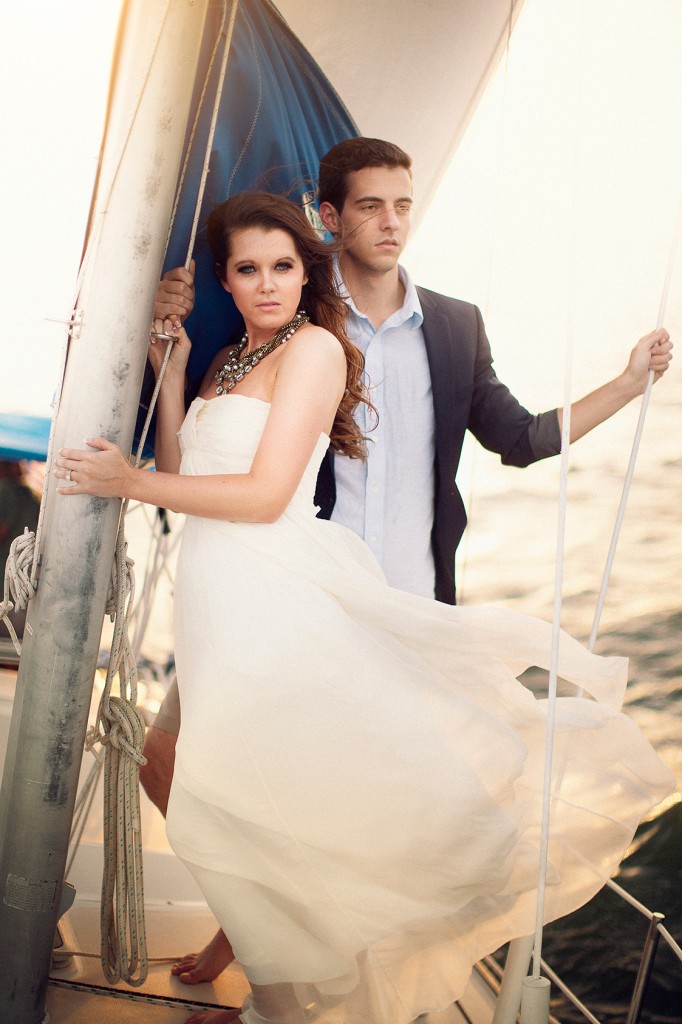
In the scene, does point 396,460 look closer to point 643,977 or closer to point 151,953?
point 643,977

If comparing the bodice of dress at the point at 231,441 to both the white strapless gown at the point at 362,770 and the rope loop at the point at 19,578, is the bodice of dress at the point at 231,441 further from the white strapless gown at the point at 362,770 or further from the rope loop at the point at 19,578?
the rope loop at the point at 19,578

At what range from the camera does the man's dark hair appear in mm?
1596

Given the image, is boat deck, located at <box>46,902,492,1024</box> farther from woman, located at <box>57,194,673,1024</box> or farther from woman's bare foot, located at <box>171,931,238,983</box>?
woman, located at <box>57,194,673,1024</box>

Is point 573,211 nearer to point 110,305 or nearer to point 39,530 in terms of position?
point 110,305

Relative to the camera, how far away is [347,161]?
161 centimetres

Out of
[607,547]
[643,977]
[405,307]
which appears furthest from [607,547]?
[643,977]

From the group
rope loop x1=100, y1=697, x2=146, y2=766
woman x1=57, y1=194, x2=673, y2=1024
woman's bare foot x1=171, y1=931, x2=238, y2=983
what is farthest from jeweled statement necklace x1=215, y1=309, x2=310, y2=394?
woman's bare foot x1=171, y1=931, x2=238, y2=983

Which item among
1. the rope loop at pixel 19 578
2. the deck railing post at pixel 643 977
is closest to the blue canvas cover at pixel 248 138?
the rope loop at pixel 19 578

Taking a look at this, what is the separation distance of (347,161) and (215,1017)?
1472 mm

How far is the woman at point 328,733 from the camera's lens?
1.21 m

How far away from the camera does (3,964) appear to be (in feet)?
4.38

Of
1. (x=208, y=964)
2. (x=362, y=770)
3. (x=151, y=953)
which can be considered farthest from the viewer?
(x=151, y=953)

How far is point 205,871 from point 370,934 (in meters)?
0.23

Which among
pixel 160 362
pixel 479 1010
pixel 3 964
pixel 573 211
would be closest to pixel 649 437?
pixel 573 211
